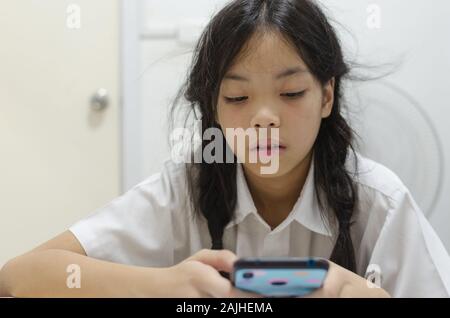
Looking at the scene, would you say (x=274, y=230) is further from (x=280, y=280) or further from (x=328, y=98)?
(x=280, y=280)

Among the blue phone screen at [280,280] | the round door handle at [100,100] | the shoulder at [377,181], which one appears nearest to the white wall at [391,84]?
the round door handle at [100,100]

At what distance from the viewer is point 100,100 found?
1.37m

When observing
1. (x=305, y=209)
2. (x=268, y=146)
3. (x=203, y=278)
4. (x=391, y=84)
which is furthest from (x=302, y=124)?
(x=391, y=84)

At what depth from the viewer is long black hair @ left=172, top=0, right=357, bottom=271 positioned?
773 millimetres

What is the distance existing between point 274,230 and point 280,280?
36cm

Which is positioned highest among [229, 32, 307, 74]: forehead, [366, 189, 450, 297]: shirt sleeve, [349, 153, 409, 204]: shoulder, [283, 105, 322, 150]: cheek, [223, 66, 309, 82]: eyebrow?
[229, 32, 307, 74]: forehead

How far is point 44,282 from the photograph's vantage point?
0.72 m

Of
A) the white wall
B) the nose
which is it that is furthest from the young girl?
the white wall

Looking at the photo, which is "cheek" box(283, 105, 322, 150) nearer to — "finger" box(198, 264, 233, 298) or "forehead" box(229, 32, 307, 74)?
"forehead" box(229, 32, 307, 74)

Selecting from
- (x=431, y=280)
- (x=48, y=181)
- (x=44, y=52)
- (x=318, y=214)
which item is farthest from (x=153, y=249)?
(x=44, y=52)

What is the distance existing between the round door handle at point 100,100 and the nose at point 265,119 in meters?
0.71

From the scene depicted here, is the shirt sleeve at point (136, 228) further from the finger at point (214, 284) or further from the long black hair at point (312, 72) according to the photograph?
the finger at point (214, 284)

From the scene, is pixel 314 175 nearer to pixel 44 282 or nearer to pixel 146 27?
pixel 44 282

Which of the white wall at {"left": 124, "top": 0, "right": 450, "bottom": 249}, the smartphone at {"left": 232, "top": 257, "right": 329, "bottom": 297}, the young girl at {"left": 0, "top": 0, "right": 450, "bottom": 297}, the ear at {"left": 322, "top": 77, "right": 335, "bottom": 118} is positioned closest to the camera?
the smartphone at {"left": 232, "top": 257, "right": 329, "bottom": 297}
